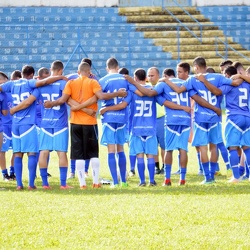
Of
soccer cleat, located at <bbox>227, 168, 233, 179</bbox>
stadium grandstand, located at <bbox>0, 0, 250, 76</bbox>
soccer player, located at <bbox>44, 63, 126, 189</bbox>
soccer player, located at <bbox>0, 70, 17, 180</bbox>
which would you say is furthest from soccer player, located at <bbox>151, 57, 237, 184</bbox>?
stadium grandstand, located at <bbox>0, 0, 250, 76</bbox>

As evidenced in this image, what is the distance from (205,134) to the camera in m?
12.9

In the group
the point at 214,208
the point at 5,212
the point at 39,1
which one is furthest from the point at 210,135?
the point at 39,1

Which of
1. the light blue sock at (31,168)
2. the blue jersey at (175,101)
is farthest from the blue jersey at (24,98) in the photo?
the blue jersey at (175,101)

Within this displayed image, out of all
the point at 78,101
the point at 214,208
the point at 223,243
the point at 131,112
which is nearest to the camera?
the point at 223,243

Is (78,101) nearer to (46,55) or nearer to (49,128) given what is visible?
(49,128)

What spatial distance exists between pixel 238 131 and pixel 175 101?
1080 millimetres

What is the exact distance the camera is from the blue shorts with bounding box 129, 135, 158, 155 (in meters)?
12.9

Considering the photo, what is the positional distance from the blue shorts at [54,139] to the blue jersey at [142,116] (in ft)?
3.53

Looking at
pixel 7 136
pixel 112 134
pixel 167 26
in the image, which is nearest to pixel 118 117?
pixel 112 134

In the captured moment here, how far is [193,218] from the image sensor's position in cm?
929

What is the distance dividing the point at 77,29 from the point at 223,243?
24149 mm

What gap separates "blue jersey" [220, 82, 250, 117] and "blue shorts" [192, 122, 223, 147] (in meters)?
0.36

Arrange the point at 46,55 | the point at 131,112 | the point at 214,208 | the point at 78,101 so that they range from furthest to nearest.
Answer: the point at 46,55, the point at 131,112, the point at 78,101, the point at 214,208

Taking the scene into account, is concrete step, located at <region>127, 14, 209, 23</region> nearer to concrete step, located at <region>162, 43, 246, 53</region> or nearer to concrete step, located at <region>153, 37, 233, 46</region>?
concrete step, located at <region>153, 37, 233, 46</region>
